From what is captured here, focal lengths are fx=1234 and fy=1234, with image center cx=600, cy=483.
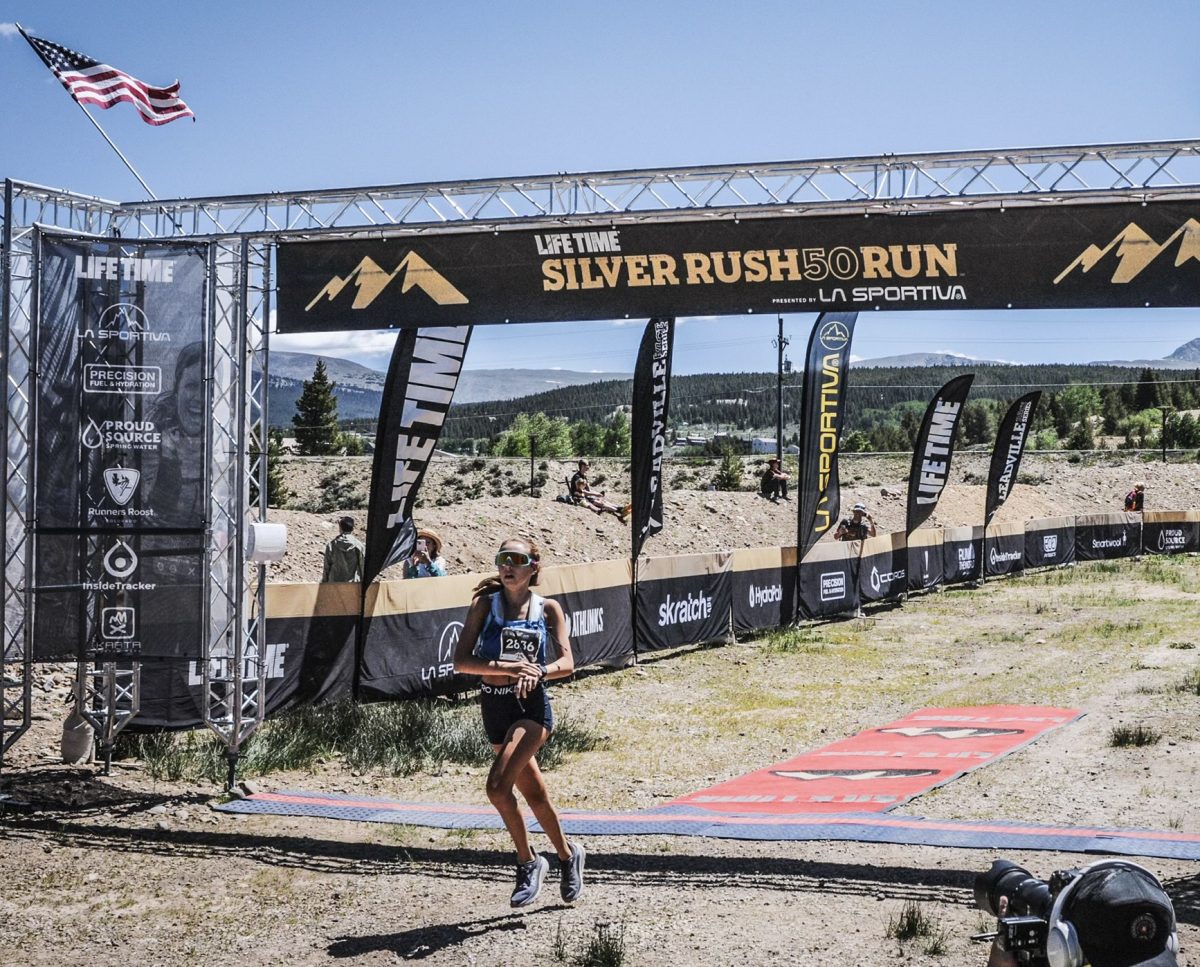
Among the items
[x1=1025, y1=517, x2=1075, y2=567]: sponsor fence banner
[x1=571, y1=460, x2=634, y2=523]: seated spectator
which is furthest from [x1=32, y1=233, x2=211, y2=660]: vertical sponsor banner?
[x1=1025, y1=517, x2=1075, y2=567]: sponsor fence banner

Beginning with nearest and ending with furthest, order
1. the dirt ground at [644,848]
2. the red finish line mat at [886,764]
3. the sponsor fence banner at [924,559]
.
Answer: the dirt ground at [644,848], the red finish line mat at [886,764], the sponsor fence banner at [924,559]

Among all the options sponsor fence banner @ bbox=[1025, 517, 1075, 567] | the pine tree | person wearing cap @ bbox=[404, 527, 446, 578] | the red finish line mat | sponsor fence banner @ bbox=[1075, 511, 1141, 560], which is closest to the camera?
the red finish line mat

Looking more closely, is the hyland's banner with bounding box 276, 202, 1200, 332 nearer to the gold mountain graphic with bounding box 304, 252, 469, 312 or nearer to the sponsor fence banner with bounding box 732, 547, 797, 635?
the gold mountain graphic with bounding box 304, 252, 469, 312

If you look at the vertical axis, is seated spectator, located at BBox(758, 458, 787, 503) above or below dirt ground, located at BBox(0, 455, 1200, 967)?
above

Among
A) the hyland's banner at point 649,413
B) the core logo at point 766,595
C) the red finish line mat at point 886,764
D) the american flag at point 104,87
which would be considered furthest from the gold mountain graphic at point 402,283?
the core logo at point 766,595

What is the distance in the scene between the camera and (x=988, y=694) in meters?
15.4

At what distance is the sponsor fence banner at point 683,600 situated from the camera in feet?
60.8

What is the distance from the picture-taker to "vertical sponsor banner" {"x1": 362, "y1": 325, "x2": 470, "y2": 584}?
1307 centimetres

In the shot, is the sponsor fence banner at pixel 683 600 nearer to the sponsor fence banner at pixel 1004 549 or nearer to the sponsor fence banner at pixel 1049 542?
the sponsor fence banner at pixel 1004 549

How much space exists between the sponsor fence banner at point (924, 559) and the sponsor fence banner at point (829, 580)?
136 inches

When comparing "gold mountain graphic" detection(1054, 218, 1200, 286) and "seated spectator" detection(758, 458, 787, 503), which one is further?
"seated spectator" detection(758, 458, 787, 503)

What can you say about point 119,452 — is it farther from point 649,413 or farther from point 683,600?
point 683,600

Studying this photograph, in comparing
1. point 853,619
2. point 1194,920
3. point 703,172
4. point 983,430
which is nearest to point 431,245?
point 703,172

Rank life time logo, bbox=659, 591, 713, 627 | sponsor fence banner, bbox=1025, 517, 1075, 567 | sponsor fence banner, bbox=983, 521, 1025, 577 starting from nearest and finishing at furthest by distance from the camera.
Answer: life time logo, bbox=659, 591, 713, 627, sponsor fence banner, bbox=983, 521, 1025, 577, sponsor fence banner, bbox=1025, 517, 1075, 567
